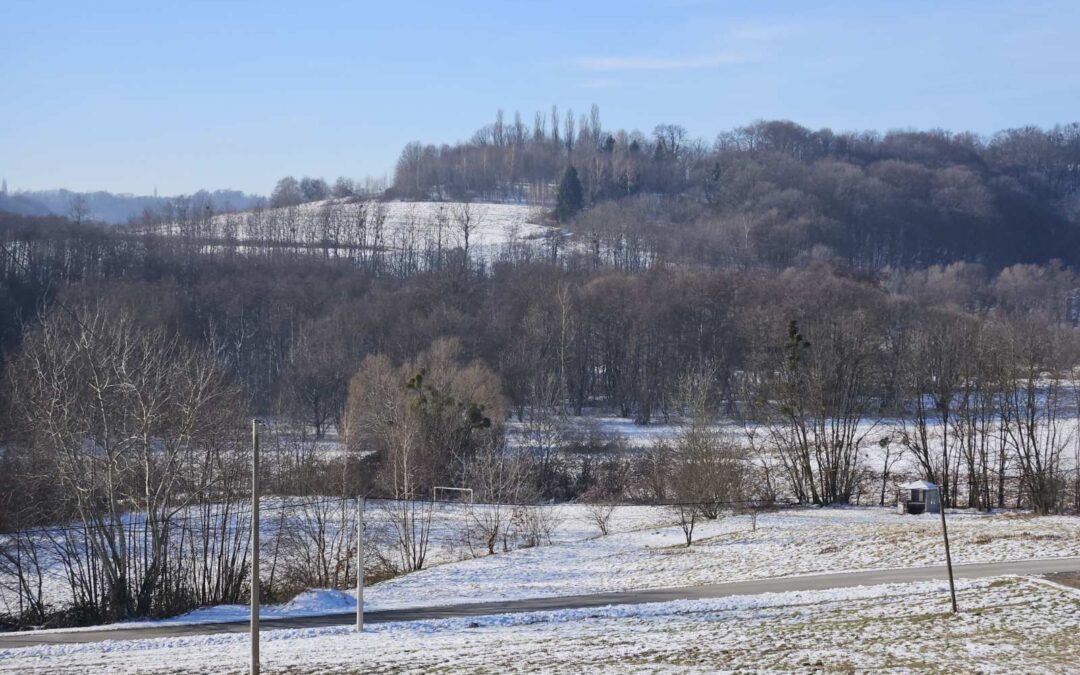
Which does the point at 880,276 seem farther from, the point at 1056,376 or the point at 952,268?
the point at 1056,376

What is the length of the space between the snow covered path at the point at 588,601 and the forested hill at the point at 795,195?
98857 mm

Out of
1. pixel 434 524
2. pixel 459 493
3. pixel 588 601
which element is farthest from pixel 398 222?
pixel 588 601

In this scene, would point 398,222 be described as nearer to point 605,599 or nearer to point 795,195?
point 795,195

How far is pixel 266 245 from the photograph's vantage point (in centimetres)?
12950

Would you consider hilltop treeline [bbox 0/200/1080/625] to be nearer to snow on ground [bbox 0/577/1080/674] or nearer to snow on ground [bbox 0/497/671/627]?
snow on ground [bbox 0/497/671/627]

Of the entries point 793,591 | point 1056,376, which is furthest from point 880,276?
point 793,591

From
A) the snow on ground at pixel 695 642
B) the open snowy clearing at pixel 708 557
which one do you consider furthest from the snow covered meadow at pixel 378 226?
the snow on ground at pixel 695 642

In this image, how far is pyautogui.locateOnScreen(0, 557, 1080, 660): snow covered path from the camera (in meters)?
22.0

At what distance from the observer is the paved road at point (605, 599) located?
22.1 metres

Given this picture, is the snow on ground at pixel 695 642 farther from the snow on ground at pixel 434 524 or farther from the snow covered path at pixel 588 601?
the snow on ground at pixel 434 524

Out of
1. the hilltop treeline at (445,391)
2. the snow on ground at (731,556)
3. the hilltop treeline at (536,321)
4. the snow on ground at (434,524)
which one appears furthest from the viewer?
the hilltop treeline at (536,321)

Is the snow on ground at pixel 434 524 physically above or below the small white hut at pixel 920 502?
below

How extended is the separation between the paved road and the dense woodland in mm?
5287

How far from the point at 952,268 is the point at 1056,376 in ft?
303
